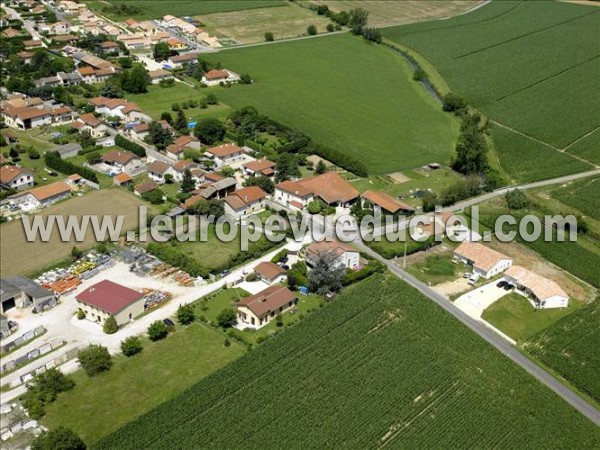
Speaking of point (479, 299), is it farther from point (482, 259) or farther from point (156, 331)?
point (156, 331)

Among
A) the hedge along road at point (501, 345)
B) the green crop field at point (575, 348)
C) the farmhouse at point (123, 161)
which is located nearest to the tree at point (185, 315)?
the hedge along road at point (501, 345)

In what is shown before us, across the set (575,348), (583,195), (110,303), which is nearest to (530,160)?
(583,195)

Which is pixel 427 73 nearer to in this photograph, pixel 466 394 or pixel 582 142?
pixel 582 142

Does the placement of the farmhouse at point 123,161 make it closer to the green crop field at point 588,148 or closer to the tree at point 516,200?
the tree at point 516,200

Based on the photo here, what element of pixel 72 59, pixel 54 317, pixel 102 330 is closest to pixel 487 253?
pixel 102 330

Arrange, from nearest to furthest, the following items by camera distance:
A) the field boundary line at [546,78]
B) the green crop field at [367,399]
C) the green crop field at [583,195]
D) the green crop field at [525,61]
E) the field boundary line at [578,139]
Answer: the green crop field at [367,399] → the green crop field at [583,195] → the field boundary line at [578,139] → the green crop field at [525,61] → the field boundary line at [546,78]

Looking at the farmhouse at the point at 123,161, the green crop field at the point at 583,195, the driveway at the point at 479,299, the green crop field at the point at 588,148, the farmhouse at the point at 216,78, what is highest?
the farmhouse at the point at 216,78
